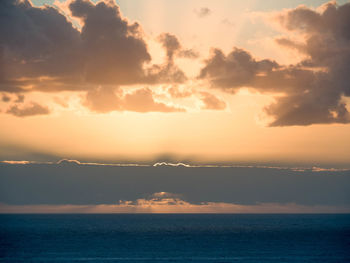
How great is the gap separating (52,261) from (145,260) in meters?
15.6

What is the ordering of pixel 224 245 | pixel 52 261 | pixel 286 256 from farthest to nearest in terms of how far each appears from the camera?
1. pixel 224 245
2. pixel 286 256
3. pixel 52 261

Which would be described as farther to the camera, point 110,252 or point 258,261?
point 110,252

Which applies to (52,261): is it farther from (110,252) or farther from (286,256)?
(286,256)

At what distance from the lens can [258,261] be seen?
89062mm

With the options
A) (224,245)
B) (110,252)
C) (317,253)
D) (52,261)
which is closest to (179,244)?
(224,245)

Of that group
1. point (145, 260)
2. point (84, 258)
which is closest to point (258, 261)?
point (145, 260)

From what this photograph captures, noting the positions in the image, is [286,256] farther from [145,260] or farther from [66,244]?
[66,244]

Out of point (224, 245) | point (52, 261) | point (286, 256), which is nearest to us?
point (52, 261)

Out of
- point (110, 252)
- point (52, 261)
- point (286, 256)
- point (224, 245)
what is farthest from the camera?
point (224, 245)

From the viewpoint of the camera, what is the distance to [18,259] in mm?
89812

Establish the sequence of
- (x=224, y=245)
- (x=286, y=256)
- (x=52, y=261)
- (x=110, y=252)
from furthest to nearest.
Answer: (x=224, y=245)
(x=110, y=252)
(x=286, y=256)
(x=52, y=261)

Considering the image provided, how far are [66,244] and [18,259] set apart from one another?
33148 mm

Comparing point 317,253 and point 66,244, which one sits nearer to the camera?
point 317,253

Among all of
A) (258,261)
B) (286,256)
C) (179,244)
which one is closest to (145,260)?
Result: (258,261)
